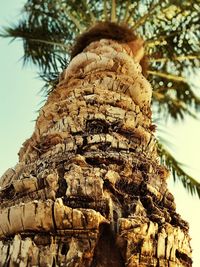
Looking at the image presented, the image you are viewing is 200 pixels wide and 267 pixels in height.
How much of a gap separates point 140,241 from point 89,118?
3.31 ft

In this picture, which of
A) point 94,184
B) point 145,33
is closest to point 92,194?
point 94,184

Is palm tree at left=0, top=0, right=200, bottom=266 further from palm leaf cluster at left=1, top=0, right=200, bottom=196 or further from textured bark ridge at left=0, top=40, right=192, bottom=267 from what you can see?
palm leaf cluster at left=1, top=0, right=200, bottom=196

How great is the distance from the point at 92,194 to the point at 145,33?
16.5ft

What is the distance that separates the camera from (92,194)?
1.63 meters

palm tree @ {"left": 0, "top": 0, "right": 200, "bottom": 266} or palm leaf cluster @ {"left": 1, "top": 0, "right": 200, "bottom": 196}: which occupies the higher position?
palm leaf cluster @ {"left": 1, "top": 0, "right": 200, "bottom": 196}

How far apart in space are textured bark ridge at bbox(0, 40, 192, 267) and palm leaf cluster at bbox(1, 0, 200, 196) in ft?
11.6

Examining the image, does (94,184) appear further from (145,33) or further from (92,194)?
(145,33)

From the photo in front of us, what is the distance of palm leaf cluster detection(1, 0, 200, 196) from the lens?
609 cm

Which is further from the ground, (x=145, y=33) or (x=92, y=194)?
(x=145, y=33)

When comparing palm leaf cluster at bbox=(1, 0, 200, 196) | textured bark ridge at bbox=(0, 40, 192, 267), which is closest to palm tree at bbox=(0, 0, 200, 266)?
textured bark ridge at bbox=(0, 40, 192, 267)

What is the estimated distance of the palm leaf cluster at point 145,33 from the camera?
6090 mm

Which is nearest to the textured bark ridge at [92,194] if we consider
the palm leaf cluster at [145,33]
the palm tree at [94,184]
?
the palm tree at [94,184]

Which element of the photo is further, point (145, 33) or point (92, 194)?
point (145, 33)

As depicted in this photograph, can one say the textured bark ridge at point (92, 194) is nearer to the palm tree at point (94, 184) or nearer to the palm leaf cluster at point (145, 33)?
the palm tree at point (94, 184)
